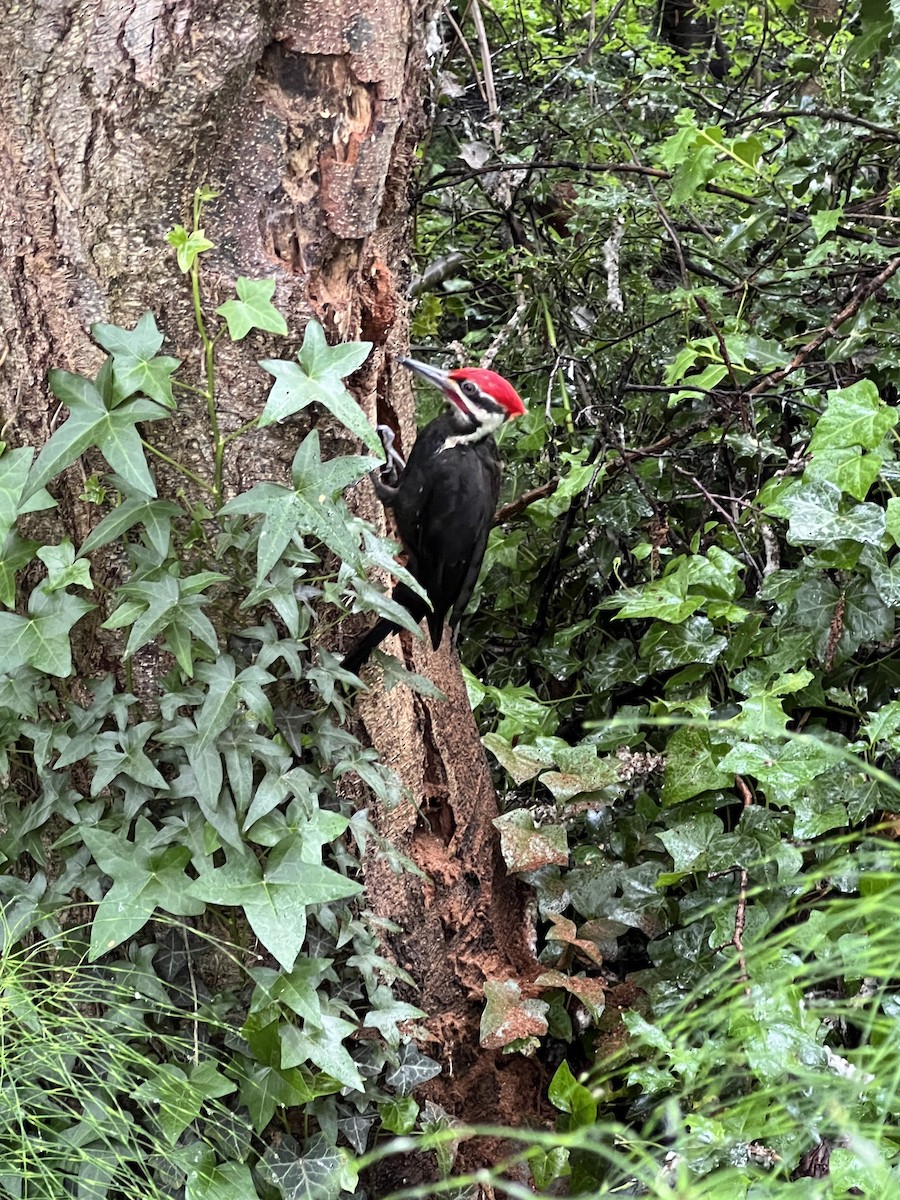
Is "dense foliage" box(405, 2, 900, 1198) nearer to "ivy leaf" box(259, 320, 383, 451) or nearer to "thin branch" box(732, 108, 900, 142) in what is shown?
"thin branch" box(732, 108, 900, 142)

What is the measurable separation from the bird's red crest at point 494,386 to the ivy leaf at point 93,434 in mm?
1058

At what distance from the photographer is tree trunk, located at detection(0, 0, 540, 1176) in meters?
1.47

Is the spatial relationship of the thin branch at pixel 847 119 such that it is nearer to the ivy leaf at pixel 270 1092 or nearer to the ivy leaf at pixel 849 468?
the ivy leaf at pixel 849 468

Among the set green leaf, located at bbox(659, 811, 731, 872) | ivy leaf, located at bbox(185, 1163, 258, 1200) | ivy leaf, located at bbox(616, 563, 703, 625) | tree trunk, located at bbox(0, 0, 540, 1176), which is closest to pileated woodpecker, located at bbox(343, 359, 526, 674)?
ivy leaf, located at bbox(616, 563, 703, 625)

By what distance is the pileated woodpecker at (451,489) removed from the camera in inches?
92.7

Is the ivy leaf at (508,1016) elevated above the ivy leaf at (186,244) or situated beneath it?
situated beneath

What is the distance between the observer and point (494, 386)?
2381 mm

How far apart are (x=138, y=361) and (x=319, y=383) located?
0.25 meters

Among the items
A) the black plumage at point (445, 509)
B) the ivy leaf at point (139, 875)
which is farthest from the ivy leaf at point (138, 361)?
the black plumage at point (445, 509)

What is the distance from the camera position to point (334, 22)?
1.59 meters

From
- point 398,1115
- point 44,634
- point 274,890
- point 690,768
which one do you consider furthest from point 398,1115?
point 44,634

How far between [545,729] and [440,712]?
53 cm

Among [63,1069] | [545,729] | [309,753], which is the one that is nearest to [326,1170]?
[63,1069]

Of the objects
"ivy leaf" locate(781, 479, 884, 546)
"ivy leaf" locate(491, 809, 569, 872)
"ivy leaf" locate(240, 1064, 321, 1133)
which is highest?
"ivy leaf" locate(781, 479, 884, 546)
